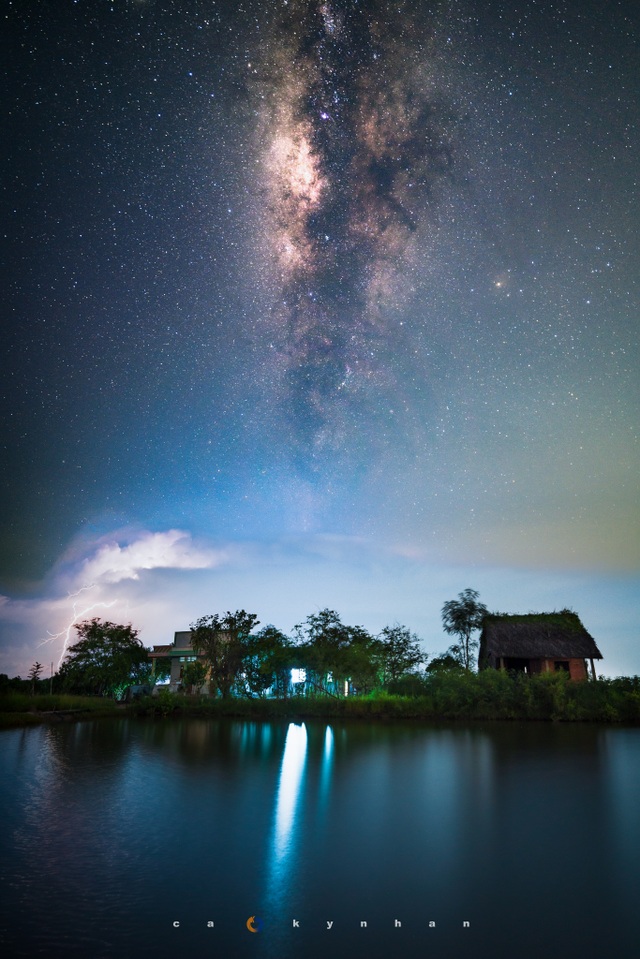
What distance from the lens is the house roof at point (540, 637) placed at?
41.6m

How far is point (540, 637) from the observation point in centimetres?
4309

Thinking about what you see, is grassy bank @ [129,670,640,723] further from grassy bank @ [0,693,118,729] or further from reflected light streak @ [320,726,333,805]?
reflected light streak @ [320,726,333,805]

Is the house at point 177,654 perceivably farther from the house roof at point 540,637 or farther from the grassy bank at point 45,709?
the house roof at point 540,637

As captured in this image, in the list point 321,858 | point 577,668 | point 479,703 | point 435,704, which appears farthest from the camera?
point 577,668

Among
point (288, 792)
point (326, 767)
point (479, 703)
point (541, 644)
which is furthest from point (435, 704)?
point (288, 792)

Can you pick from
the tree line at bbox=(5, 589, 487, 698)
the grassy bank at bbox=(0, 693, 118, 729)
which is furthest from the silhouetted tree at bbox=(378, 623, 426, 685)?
the grassy bank at bbox=(0, 693, 118, 729)

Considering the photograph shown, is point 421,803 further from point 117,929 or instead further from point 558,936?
point 117,929

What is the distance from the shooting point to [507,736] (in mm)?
23562

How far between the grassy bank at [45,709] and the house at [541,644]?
29035mm

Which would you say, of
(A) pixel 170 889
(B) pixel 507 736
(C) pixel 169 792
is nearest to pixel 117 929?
(A) pixel 170 889

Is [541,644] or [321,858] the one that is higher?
[541,644]

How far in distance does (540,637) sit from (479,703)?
46.3 feet

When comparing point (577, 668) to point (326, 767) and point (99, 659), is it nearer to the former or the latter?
point (326, 767)

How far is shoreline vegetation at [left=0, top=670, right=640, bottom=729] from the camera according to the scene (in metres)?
30.5
